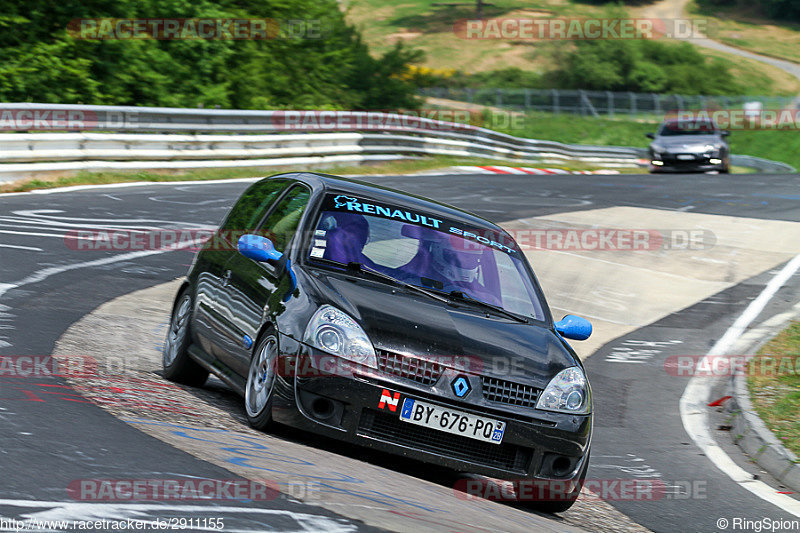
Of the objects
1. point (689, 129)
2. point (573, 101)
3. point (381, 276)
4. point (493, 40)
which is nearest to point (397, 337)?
point (381, 276)

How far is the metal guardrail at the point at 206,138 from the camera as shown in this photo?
18.9 m

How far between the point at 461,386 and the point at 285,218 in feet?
6.41

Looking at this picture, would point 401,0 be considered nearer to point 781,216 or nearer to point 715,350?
point 781,216

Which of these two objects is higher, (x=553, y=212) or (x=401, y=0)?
(x=401, y=0)

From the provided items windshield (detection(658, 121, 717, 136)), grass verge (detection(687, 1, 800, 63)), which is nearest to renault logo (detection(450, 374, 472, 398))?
windshield (detection(658, 121, 717, 136))

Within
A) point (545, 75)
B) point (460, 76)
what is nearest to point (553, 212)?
point (545, 75)

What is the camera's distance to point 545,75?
77.6 meters

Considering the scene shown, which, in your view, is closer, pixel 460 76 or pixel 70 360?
pixel 70 360

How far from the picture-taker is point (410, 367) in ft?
19.6

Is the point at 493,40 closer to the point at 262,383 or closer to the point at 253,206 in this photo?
the point at 253,206

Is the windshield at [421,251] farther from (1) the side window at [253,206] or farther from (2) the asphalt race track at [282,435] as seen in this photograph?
(2) the asphalt race track at [282,435]

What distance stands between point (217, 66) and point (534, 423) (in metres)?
25.1

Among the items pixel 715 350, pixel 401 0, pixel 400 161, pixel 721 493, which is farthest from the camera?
pixel 401 0

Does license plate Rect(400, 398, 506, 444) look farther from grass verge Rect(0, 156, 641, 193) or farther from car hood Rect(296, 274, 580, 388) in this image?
grass verge Rect(0, 156, 641, 193)
